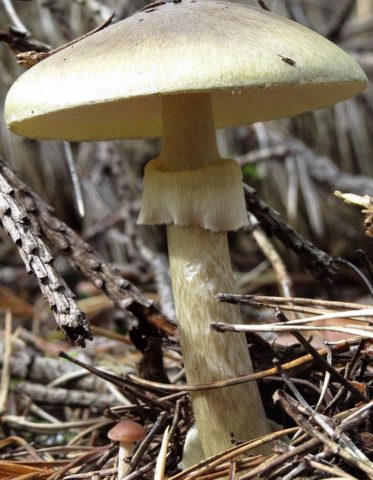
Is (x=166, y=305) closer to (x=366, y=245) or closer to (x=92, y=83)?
(x=92, y=83)

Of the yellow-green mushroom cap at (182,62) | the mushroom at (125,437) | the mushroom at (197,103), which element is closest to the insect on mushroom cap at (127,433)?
the mushroom at (125,437)

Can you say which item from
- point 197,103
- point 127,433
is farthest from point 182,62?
point 127,433

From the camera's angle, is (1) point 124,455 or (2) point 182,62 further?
(1) point 124,455

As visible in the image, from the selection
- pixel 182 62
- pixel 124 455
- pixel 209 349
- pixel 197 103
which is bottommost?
pixel 124 455

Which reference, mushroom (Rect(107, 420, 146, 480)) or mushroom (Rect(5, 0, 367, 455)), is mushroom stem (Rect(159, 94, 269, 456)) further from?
mushroom (Rect(107, 420, 146, 480))

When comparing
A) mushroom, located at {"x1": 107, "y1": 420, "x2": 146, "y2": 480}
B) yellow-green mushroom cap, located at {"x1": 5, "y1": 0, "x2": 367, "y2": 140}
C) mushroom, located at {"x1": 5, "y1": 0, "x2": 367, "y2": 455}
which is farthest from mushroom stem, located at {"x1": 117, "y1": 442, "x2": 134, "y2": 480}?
yellow-green mushroom cap, located at {"x1": 5, "y1": 0, "x2": 367, "y2": 140}

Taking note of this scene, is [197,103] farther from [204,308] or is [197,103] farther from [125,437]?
[125,437]

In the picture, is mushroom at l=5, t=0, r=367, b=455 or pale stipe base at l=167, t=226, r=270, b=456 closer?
mushroom at l=5, t=0, r=367, b=455
